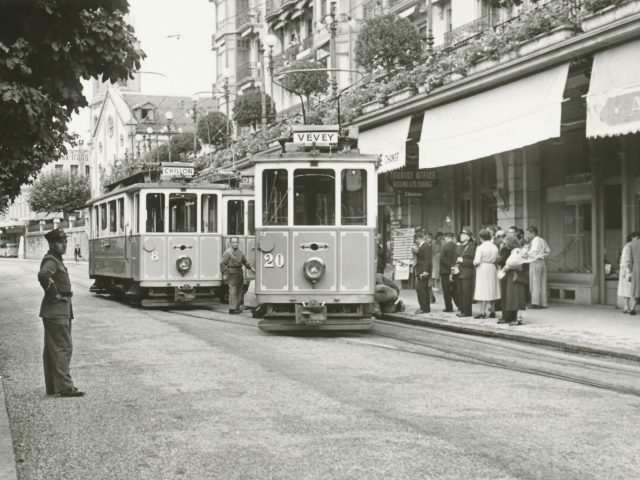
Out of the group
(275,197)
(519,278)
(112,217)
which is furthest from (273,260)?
(112,217)

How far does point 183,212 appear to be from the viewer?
73.7ft

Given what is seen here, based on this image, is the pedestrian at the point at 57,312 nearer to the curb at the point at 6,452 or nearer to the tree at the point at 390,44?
the curb at the point at 6,452

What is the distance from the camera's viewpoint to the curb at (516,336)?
12844mm

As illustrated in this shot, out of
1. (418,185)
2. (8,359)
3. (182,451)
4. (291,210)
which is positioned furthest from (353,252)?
(418,185)

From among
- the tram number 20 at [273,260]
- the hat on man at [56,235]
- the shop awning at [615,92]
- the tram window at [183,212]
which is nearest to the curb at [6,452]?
the hat on man at [56,235]

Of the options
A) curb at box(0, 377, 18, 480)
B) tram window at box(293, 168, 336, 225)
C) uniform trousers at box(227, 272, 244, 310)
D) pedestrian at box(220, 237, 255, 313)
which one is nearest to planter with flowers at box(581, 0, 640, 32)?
tram window at box(293, 168, 336, 225)

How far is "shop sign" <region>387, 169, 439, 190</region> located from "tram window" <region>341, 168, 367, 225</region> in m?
10.7

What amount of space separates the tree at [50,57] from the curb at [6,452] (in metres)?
3.09

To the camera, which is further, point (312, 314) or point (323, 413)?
point (312, 314)

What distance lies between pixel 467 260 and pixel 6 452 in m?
12.7

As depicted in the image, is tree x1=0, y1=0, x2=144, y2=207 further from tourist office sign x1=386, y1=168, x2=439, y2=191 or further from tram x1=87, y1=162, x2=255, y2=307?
tourist office sign x1=386, y1=168, x2=439, y2=191

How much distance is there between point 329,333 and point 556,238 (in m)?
7.48

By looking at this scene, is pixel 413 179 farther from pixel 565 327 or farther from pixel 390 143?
pixel 565 327

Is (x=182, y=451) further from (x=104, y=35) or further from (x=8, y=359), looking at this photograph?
(x=8, y=359)
